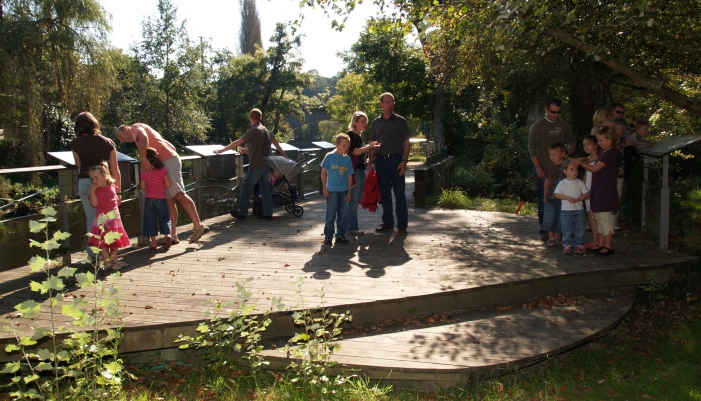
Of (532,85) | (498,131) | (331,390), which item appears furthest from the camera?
(498,131)

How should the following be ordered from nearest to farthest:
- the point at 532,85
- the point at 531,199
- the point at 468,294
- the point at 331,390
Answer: the point at 331,390, the point at 468,294, the point at 532,85, the point at 531,199

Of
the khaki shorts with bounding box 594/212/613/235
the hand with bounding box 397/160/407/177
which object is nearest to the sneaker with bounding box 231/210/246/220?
the hand with bounding box 397/160/407/177

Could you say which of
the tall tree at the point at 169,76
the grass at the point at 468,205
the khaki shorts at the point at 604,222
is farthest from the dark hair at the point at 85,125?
the tall tree at the point at 169,76

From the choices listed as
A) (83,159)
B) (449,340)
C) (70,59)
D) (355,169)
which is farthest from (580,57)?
(70,59)

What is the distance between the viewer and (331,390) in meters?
4.18

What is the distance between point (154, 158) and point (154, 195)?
0.47 metres

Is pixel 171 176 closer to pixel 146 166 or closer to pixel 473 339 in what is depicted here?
pixel 146 166

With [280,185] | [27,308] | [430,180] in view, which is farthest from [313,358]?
[430,180]

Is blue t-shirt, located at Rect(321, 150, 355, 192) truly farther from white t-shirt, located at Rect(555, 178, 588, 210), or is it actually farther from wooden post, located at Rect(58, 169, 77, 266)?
wooden post, located at Rect(58, 169, 77, 266)

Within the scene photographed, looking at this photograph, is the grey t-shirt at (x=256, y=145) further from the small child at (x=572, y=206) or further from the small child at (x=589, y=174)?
the small child at (x=589, y=174)

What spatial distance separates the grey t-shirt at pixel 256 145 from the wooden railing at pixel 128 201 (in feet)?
2.40

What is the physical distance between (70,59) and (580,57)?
1851cm

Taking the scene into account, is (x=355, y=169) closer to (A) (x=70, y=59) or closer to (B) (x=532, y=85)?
(B) (x=532, y=85)

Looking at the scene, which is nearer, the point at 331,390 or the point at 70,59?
the point at 331,390
